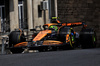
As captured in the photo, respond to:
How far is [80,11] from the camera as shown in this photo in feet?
60.0

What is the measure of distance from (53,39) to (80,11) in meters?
7.75

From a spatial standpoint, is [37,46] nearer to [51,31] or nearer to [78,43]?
[51,31]

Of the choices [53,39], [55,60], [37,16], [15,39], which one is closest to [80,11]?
[37,16]

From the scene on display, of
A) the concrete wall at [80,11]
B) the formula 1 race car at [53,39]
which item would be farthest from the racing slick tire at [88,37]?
the concrete wall at [80,11]

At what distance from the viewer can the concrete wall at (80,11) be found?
1805 cm

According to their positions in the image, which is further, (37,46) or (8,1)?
(8,1)

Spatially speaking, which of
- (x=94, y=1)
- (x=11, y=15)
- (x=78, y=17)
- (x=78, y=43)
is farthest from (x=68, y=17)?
(x=78, y=43)

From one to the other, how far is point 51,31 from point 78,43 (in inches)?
59.5

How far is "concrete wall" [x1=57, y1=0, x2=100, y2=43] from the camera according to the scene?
18047 mm

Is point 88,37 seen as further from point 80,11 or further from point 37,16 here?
point 37,16

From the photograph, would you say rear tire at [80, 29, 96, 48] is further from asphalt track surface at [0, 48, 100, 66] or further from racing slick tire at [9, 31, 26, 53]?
asphalt track surface at [0, 48, 100, 66]

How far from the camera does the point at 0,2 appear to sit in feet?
62.9

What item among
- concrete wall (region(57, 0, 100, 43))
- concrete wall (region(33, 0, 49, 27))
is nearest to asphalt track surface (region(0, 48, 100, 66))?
concrete wall (region(57, 0, 100, 43))

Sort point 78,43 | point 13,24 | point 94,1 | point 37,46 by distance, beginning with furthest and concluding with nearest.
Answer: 1. point 94,1
2. point 13,24
3. point 78,43
4. point 37,46
